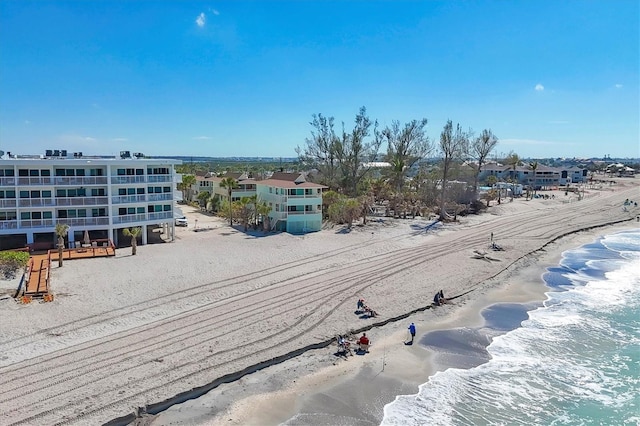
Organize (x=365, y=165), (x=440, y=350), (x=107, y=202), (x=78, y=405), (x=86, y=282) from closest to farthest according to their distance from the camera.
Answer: (x=78, y=405) → (x=440, y=350) → (x=86, y=282) → (x=107, y=202) → (x=365, y=165)

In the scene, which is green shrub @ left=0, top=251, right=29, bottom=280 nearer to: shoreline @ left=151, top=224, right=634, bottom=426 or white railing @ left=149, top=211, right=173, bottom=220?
white railing @ left=149, top=211, right=173, bottom=220

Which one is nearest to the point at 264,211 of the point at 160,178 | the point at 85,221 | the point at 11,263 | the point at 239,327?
the point at 160,178

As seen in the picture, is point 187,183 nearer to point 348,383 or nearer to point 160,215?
point 160,215

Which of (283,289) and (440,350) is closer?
(440,350)

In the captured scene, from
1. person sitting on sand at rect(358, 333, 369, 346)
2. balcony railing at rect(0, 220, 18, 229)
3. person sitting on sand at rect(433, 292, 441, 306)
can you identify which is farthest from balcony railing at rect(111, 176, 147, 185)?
person sitting on sand at rect(433, 292, 441, 306)

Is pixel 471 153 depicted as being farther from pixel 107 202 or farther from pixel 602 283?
pixel 107 202

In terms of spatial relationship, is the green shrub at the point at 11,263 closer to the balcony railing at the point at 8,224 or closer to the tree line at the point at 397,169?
the balcony railing at the point at 8,224

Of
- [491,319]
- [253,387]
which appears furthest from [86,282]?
[491,319]

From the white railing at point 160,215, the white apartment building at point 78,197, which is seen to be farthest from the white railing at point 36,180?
the white railing at point 160,215
